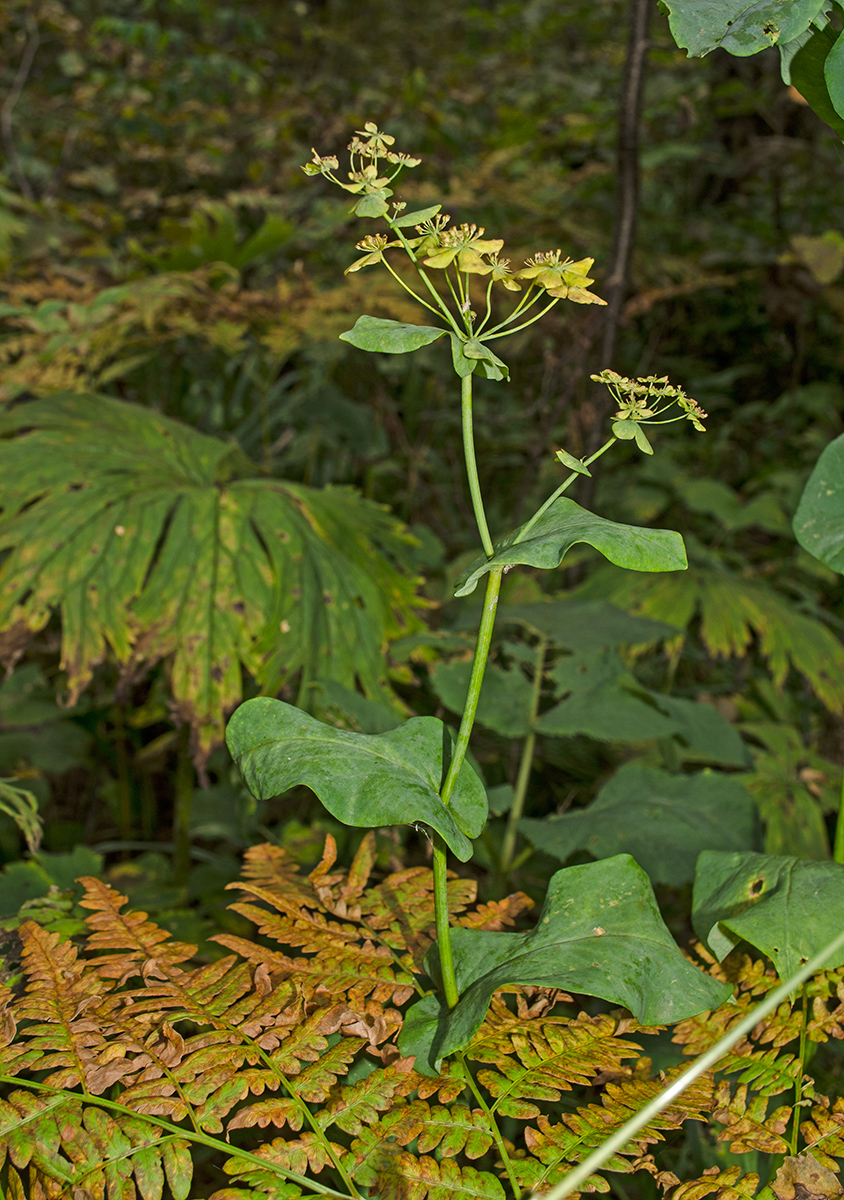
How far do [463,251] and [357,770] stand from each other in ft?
1.52

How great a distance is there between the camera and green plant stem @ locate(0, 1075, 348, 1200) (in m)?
0.64

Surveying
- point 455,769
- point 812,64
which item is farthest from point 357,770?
point 812,64

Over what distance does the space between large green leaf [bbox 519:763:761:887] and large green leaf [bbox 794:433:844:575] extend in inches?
20.3

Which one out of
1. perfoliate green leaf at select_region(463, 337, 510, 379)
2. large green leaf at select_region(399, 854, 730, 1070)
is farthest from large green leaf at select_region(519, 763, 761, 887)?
perfoliate green leaf at select_region(463, 337, 510, 379)

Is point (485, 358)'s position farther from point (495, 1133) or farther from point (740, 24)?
point (495, 1133)

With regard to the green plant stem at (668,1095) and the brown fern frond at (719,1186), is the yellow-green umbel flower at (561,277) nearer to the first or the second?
the green plant stem at (668,1095)

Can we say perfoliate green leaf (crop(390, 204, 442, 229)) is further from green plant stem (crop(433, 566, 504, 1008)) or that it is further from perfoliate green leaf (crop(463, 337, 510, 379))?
green plant stem (crop(433, 566, 504, 1008))

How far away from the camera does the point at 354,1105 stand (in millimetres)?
696

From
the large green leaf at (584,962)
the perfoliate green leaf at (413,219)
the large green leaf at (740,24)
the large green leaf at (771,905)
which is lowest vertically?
the large green leaf at (584,962)

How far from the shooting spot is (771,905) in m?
0.79

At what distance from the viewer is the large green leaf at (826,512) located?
3.01ft

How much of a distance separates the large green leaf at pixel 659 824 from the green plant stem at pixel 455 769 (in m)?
0.50

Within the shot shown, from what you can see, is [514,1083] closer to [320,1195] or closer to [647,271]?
[320,1195]

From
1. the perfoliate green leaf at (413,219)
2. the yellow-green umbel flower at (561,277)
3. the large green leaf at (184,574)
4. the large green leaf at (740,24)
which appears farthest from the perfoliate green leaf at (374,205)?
the large green leaf at (184,574)
